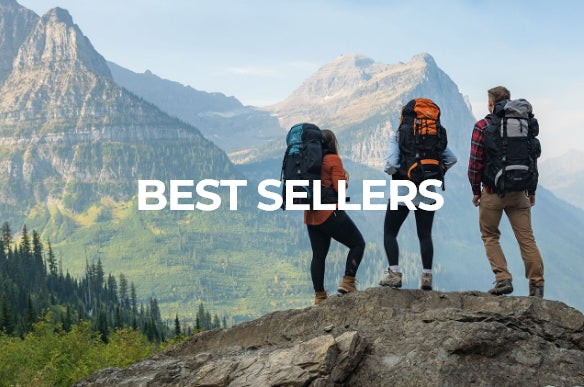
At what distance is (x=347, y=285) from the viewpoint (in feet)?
51.3

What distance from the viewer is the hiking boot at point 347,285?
611 inches

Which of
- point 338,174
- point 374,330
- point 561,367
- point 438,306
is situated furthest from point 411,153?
point 561,367

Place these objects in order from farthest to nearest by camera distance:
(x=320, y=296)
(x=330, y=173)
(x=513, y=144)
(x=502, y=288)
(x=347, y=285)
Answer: (x=320, y=296) → (x=347, y=285) → (x=330, y=173) → (x=502, y=288) → (x=513, y=144)

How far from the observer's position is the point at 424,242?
51.3ft

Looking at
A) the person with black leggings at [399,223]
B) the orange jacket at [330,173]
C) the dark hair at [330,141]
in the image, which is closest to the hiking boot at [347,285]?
A: the person with black leggings at [399,223]

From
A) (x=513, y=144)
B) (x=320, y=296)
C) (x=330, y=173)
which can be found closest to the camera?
(x=513, y=144)

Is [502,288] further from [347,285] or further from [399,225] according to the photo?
[347,285]

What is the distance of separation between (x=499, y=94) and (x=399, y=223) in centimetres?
324

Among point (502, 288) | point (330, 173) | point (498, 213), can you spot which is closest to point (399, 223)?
point (330, 173)

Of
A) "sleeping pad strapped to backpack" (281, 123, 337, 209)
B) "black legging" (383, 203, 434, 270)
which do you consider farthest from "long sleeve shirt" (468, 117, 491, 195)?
"sleeping pad strapped to backpack" (281, 123, 337, 209)

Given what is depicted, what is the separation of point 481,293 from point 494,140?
119 inches

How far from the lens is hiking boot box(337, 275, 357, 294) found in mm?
15508

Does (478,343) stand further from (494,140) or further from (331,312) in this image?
(494,140)

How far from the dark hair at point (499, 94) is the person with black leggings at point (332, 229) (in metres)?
3.22
